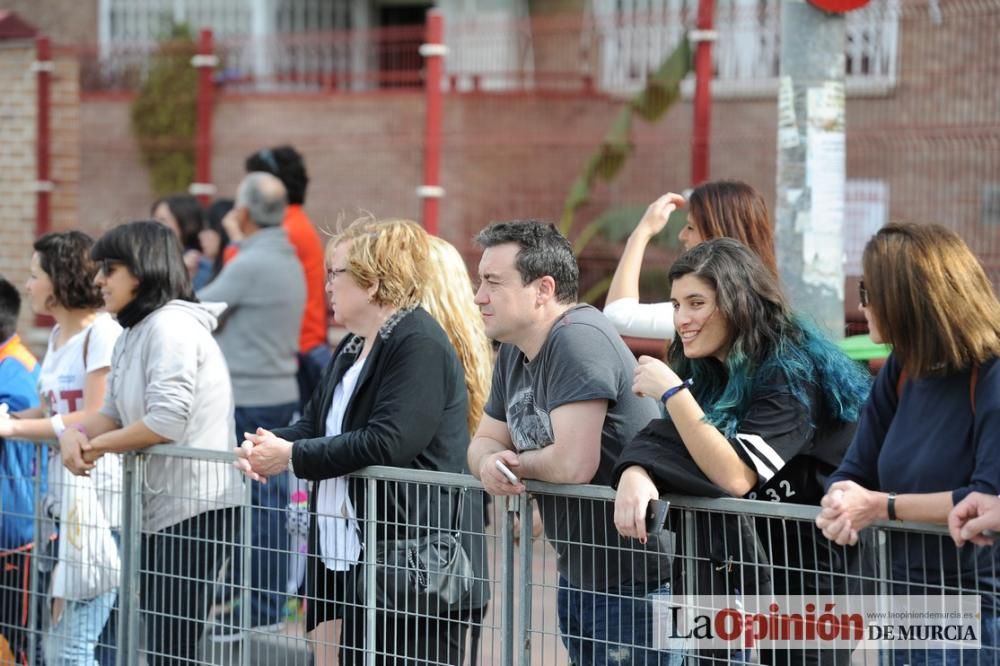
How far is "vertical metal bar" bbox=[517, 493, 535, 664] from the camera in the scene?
397 cm

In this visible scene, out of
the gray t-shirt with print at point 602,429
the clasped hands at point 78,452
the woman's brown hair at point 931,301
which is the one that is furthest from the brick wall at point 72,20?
the woman's brown hair at point 931,301

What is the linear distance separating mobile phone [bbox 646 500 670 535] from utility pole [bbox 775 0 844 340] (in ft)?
7.27

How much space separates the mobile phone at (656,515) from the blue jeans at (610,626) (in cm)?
26

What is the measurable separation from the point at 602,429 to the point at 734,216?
97 centimetres

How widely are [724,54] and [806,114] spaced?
3075mm

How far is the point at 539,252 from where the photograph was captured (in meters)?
4.06

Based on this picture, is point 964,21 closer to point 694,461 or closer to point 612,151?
point 612,151

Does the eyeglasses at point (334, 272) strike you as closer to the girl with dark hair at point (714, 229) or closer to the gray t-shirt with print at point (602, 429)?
the gray t-shirt with print at point (602, 429)

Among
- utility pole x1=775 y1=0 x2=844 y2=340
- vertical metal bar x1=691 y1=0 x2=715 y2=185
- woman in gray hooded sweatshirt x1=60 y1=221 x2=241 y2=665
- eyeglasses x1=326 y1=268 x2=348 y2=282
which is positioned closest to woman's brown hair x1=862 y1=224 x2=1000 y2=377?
eyeglasses x1=326 y1=268 x2=348 y2=282

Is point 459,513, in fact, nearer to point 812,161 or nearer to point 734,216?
point 734,216

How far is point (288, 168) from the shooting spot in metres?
7.81

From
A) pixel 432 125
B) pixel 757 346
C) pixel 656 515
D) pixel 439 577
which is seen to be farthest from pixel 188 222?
pixel 656 515

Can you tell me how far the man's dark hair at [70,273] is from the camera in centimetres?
559

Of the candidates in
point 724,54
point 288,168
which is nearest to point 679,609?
point 288,168
